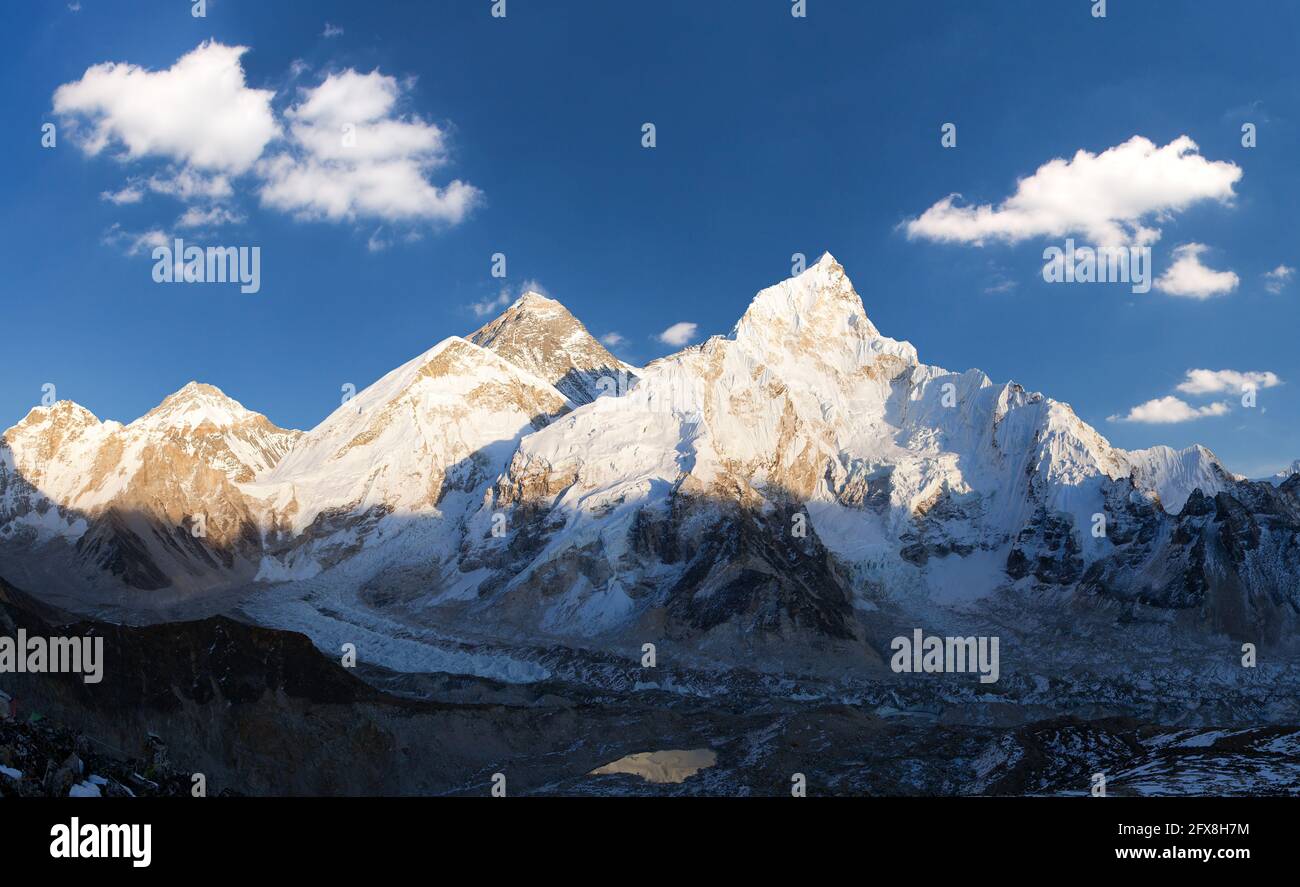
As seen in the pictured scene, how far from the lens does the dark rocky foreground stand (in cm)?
8375

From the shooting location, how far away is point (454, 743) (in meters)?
107

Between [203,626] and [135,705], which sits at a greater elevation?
[203,626]

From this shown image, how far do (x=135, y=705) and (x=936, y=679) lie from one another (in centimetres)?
13808

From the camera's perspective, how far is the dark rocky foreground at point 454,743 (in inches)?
3297
